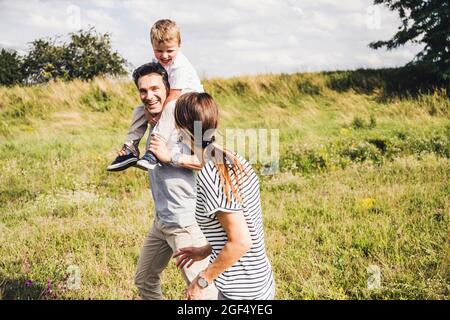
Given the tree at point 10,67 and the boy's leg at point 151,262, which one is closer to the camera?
the boy's leg at point 151,262

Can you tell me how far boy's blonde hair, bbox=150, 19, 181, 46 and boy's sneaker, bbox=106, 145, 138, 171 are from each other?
1.02 m

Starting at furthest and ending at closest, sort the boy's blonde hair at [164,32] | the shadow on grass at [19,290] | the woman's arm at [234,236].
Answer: the boy's blonde hair at [164,32] → the shadow on grass at [19,290] → the woman's arm at [234,236]

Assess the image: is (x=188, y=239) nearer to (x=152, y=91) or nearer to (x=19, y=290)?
(x=152, y=91)

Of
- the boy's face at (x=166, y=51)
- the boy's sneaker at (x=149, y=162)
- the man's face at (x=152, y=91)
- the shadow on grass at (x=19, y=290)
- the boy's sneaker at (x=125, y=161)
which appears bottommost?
the shadow on grass at (x=19, y=290)

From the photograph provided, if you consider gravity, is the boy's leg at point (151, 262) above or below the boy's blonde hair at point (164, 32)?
below

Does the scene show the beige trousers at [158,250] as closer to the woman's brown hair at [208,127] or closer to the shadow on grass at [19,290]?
the woman's brown hair at [208,127]

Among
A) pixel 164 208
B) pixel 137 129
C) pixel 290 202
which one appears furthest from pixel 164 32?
pixel 290 202

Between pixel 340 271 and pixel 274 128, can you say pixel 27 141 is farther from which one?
pixel 340 271

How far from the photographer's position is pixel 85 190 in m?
6.45

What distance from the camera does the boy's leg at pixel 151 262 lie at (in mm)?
2838

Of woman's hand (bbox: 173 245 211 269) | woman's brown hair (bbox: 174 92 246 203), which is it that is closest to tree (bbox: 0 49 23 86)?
woman's hand (bbox: 173 245 211 269)

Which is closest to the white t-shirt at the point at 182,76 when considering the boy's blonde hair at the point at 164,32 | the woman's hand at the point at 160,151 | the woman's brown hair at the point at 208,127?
the boy's blonde hair at the point at 164,32

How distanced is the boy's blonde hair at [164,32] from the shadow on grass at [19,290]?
235 cm
